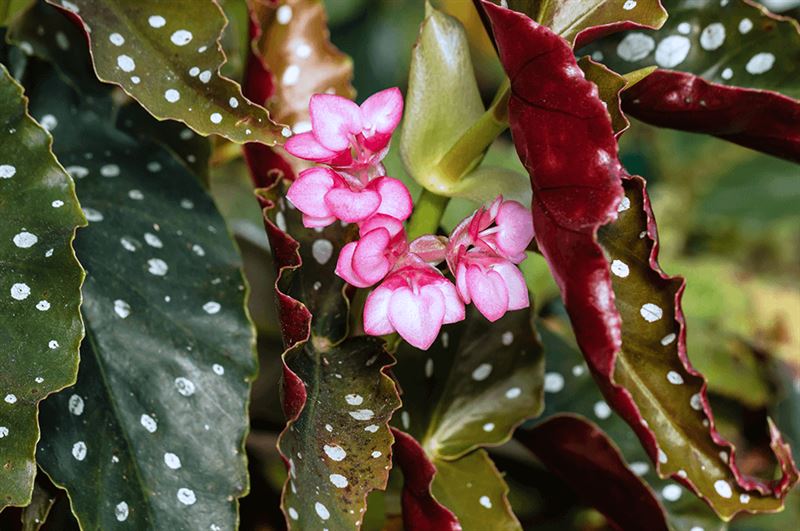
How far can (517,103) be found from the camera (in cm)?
40

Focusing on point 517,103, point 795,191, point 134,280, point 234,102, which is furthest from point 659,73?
point 795,191

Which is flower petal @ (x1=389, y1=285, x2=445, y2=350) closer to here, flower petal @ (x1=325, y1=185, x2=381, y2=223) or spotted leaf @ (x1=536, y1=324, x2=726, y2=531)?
flower petal @ (x1=325, y1=185, x2=381, y2=223)

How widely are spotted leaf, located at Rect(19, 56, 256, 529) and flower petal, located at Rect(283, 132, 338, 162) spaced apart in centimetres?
16

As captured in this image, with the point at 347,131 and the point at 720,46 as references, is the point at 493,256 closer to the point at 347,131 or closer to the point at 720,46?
the point at 347,131

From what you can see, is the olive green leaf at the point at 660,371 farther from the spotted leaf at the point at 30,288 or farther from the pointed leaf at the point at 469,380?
the spotted leaf at the point at 30,288

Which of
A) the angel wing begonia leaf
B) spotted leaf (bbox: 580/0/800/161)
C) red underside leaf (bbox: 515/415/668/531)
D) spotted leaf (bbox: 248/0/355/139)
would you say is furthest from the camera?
spotted leaf (bbox: 248/0/355/139)

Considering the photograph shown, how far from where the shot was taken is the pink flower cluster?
0.41m

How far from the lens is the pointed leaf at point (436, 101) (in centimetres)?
49

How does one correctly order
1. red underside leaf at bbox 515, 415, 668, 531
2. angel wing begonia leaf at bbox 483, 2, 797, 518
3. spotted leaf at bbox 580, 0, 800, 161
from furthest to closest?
red underside leaf at bbox 515, 415, 668, 531, spotted leaf at bbox 580, 0, 800, 161, angel wing begonia leaf at bbox 483, 2, 797, 518

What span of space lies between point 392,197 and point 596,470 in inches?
11.5

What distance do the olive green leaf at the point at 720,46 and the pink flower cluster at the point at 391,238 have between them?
0.22m

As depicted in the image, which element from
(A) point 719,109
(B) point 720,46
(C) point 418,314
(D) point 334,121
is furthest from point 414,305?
(B) point 720,46

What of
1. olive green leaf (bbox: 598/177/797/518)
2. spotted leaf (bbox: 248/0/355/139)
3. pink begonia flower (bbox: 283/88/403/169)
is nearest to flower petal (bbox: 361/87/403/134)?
pink begonia flower (bbox: 283/88/403/169)

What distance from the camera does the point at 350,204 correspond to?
41 cm
